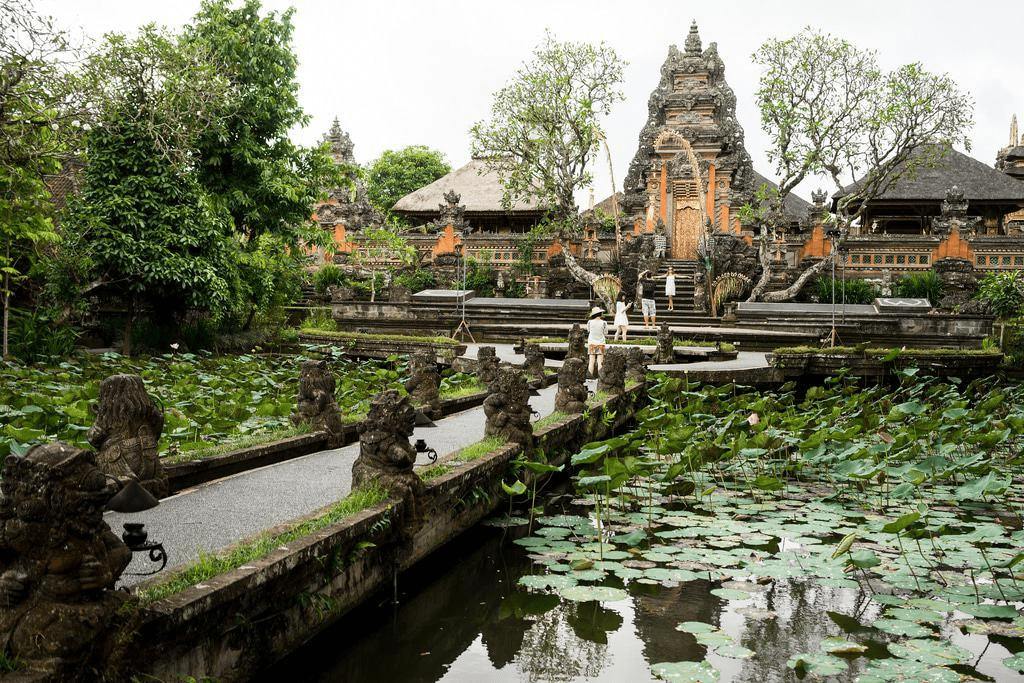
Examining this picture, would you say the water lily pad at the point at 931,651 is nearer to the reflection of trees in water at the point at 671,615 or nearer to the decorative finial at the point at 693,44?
the reflection of trees in water at the point at 671,615

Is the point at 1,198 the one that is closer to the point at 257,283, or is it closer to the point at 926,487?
the point at 257,283

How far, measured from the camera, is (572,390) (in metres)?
9.26

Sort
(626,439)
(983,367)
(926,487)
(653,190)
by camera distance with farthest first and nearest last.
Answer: (653,190), (983,367), (926,487), (626,439)

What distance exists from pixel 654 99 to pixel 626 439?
3014 centimetres

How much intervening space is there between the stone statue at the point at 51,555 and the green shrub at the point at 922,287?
24791mm

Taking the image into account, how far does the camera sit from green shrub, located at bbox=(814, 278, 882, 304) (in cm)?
2461

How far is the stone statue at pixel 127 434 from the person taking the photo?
4.99 meters

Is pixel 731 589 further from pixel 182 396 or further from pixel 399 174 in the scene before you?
pixel 399 174

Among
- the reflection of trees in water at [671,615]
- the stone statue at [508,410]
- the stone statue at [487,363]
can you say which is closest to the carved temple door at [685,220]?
the stone statue at [487,363]

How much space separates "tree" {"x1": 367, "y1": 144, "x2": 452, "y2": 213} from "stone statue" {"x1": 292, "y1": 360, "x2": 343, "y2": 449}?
1480 inches

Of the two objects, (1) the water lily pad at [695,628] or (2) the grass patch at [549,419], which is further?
(2) the grass patch at [549,419]

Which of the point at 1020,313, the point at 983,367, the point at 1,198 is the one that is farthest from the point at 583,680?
the point at 1020,313

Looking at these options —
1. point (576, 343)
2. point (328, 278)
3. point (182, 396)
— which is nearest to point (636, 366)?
point (576, 343)

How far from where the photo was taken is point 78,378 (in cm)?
1050
